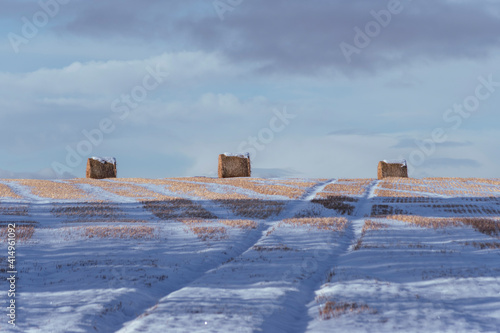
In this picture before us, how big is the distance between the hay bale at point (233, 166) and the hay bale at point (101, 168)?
11.3 m

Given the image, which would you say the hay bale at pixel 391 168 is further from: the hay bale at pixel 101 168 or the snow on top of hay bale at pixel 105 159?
the snow on top of hay bale at pixel 105 159

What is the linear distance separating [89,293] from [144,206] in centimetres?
2059

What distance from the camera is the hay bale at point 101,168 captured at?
58.7 m

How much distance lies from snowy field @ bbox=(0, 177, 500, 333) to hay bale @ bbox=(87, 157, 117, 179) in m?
24.1

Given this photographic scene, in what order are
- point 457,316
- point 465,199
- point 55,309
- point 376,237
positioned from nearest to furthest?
point 457,316 < point 55,309 < point 376,237 < point 465,199

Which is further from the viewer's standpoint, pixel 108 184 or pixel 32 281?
pixel 108 184

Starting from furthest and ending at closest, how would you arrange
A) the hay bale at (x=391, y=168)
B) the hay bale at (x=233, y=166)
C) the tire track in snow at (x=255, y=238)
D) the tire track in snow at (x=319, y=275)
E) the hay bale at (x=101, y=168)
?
the hay bale at (x=391, y=168) < the hay bale at (x=101, y=168) < the hay bale at (x=233, y=166) < the tire track in snow at (x=255, y=238) < the tire track in snow at (x=319, y=275)

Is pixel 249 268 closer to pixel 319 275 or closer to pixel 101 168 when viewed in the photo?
pixel 319 275

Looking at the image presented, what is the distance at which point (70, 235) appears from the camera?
72.6 feet

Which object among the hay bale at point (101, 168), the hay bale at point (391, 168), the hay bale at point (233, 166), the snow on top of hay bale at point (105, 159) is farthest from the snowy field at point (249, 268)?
the hay bale at point (391, 168)

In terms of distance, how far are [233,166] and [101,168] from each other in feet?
44.3

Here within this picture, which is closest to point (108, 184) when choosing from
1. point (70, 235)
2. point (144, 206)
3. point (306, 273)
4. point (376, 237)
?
point (144, 206)

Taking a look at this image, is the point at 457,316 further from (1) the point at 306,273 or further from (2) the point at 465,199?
(2) the point at 465,199

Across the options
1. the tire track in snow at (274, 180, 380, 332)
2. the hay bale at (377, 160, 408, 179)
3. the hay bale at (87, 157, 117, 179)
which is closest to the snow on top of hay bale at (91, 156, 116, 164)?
the hay bale at (87, 157, 117, 179)
